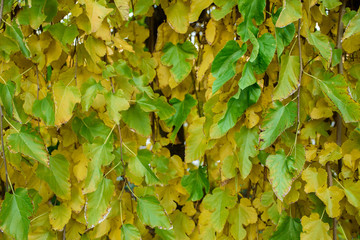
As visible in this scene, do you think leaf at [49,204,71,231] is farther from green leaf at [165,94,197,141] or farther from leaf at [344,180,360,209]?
leaf at [344,180,360,209]

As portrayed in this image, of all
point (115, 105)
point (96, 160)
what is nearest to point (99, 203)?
point (96, 160)

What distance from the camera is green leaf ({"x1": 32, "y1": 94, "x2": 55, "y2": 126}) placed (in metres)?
0.73

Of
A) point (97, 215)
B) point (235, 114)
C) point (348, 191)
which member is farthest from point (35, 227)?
point (348, 191)

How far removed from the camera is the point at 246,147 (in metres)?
0.77

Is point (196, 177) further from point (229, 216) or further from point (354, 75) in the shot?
point (354, 75)

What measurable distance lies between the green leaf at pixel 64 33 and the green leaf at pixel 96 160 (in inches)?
8.0

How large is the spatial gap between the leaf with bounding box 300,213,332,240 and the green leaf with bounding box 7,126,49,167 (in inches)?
19.3

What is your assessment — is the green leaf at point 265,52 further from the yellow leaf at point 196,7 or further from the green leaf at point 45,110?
the green leaf at point 45,110

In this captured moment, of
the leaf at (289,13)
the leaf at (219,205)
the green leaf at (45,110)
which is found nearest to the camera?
the leaf at (289,13)

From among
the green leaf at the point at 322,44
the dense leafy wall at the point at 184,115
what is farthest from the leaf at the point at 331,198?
the green leaf at the point at 322,44

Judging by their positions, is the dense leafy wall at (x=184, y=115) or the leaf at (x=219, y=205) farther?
the leaf at (x=219, y=205)

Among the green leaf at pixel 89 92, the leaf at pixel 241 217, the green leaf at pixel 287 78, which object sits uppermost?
the green leaf at pixel 89 92

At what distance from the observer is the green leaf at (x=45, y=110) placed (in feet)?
2.41

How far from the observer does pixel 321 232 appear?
2.37ft
